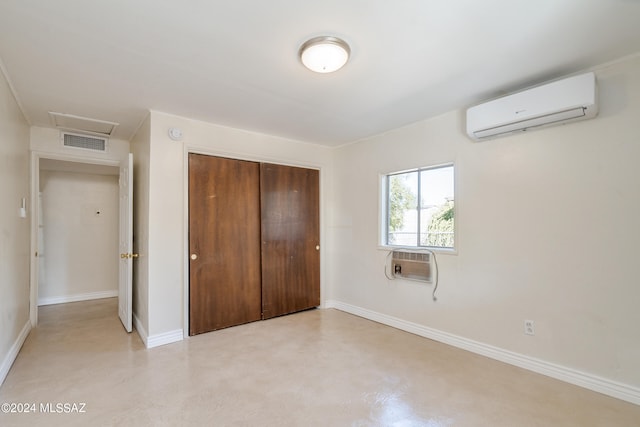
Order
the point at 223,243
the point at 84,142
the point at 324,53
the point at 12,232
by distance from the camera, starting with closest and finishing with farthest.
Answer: the point at 324,53
the point at 12,232
the point at 223,243
the point at 84,142

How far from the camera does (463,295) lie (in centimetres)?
292

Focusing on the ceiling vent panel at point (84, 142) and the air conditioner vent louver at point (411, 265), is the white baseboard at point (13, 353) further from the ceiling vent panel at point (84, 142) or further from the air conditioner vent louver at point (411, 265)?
the air conditioner vent louver at point (411, 265)

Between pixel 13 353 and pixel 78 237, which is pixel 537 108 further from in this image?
pixel 78 237

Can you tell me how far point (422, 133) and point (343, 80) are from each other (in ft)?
4.48

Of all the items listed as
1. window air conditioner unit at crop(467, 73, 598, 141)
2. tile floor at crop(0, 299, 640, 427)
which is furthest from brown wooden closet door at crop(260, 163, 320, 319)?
window air conditioner unit at crop(467, 73, 598, 141)

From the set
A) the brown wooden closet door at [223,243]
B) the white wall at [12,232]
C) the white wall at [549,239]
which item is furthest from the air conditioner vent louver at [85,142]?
the white wall at [549,239]

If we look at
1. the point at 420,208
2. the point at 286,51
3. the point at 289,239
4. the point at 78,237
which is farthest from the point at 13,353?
the point at 420,208

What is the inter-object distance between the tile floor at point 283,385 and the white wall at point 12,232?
254mm

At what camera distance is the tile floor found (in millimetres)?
1863

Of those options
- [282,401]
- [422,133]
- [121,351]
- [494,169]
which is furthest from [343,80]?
[121,351]

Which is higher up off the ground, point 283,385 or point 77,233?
point 77,233

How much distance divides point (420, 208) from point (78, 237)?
17.5ft

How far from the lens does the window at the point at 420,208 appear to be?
3.16 m

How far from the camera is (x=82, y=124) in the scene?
3.38 metres
